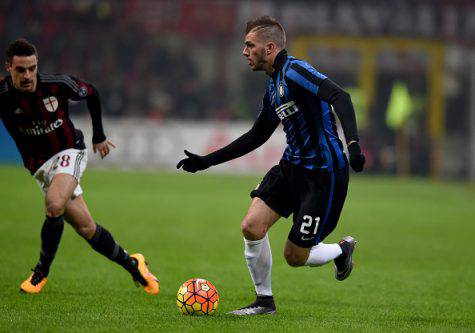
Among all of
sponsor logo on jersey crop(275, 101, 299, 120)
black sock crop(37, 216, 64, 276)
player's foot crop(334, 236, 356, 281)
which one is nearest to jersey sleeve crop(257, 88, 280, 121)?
sponsor logo on jersey crop(275, 101, 299, 120)

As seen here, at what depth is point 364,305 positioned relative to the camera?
7613 mm

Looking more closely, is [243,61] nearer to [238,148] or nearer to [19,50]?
[19,50]

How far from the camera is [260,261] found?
687 centimetres

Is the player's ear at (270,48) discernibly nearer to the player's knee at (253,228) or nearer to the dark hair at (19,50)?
the player's knee at (253,228)

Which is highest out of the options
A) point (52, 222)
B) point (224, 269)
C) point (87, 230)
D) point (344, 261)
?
point (52, 222)

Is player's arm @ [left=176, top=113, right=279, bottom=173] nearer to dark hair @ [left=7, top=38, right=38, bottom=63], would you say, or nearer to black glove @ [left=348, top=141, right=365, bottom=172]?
black glove @ [left=348, top=141, right=365, bottom=172]

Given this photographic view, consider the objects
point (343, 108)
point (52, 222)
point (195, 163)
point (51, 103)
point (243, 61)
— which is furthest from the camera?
point (243, 61)

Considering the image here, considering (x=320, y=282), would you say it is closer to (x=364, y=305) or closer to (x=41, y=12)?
(x=364, y=305)

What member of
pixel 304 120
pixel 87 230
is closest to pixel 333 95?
pixel 304 120

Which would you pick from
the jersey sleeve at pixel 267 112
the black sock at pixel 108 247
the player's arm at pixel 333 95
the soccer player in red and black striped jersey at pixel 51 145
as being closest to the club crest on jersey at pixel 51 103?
the soccer player in red and black striped jersey at pixel 51 145

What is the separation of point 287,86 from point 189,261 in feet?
13.0

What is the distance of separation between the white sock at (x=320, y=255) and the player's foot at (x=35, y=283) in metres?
2.31

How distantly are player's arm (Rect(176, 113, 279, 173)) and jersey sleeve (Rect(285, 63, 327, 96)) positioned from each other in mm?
612

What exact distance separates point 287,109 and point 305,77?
1.02ft
